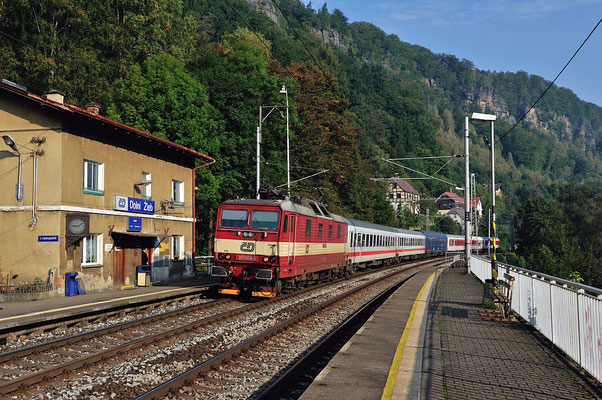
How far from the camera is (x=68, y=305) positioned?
49.5 ft

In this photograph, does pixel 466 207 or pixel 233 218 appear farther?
pixel 466 207

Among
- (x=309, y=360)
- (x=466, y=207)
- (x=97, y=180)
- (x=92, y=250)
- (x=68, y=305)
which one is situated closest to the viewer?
(x=309, y=360)

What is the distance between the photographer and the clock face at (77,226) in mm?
18281

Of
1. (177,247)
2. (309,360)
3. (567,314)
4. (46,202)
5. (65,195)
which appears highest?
(65,195)

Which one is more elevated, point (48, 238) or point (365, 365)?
point (48, 238)

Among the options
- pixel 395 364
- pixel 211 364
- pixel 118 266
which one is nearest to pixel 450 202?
pixel 118 266

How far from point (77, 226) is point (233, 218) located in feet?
18.5

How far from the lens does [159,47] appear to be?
46.3 m

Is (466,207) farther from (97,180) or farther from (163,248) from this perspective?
(97,180)

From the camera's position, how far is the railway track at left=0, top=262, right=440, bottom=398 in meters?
7.88

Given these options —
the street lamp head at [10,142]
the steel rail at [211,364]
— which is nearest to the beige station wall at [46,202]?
the street lamp head at [10,142]

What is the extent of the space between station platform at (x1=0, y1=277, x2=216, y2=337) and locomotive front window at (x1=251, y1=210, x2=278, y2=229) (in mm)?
3682

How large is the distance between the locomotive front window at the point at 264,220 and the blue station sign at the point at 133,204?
661cm

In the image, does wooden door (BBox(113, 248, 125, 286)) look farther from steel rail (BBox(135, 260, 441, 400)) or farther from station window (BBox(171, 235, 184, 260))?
steel rail (BBox(135, 260, 441, 400))
